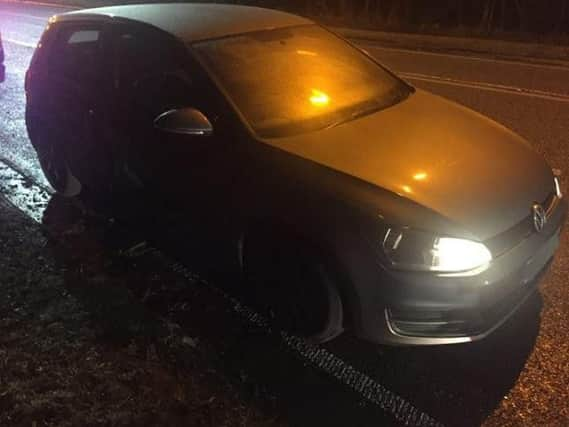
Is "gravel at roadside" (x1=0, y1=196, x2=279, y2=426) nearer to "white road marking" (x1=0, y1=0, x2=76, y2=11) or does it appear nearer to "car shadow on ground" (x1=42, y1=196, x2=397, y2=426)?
"car shadow on ground" (x1=42, y1=196, x2=397, y2=426)

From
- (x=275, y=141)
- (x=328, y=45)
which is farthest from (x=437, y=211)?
(x=328, y=45)

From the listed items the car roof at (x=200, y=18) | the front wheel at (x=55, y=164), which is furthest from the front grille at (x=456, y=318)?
the front wheel at (x=55, y=164)

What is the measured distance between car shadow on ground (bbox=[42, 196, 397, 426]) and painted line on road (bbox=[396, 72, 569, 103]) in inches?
232

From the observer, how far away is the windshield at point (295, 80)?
348cm

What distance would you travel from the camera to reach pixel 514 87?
863 centimetres

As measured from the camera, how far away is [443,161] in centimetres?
318

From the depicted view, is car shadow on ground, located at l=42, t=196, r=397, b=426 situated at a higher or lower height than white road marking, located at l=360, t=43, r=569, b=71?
higher

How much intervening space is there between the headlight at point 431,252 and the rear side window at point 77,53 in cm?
252

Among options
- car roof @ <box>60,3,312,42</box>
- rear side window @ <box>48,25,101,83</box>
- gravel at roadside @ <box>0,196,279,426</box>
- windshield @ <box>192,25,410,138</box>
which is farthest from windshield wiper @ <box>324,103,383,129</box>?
rear side window @ <box>48,25,101,83</box>

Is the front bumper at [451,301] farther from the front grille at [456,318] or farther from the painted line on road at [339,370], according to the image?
the painted line on road at [339,370]

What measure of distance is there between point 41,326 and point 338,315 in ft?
5.42

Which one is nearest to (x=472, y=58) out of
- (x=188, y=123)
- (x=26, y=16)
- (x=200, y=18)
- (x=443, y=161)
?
(x=200, y=18)

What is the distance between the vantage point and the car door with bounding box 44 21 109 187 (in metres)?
4.31

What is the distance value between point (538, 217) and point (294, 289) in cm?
123
